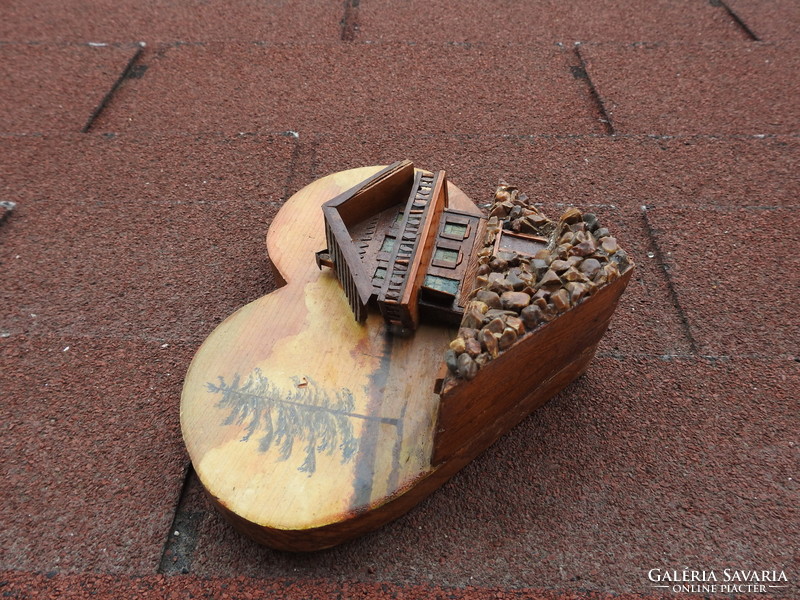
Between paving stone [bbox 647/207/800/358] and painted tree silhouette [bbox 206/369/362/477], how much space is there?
63.9 inches

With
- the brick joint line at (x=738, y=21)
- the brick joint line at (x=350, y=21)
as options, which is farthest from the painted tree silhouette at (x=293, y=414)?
the brick joint line at (x=738, y=21)

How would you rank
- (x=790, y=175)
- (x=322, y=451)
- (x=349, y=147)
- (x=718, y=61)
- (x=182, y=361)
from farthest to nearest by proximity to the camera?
(x=718, y=61)
(x=349, y=147)
(x=790, y=175)
(x=182, y=361)
(x=322, y=451)

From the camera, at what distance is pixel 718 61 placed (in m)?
4.30

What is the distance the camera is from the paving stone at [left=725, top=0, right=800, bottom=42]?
15.1 ft

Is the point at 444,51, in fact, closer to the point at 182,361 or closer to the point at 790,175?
the point at 790,175

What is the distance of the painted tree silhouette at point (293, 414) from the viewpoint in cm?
197

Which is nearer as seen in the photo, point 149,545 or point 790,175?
point 149,545

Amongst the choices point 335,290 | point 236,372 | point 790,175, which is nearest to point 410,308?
point 335,290

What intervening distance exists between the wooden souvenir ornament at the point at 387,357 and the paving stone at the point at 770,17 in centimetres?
370

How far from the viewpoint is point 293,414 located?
2.04 meters

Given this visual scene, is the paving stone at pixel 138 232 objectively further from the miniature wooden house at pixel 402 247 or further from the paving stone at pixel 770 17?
the paving stone at pixel 770 17

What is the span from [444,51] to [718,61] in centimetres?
195

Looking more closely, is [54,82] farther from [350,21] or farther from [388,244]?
[388,244]

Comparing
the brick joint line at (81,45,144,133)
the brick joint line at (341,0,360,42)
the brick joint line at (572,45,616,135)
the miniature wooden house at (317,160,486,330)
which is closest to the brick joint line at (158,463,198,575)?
the miniature wooden house at (317,160,486,330)
